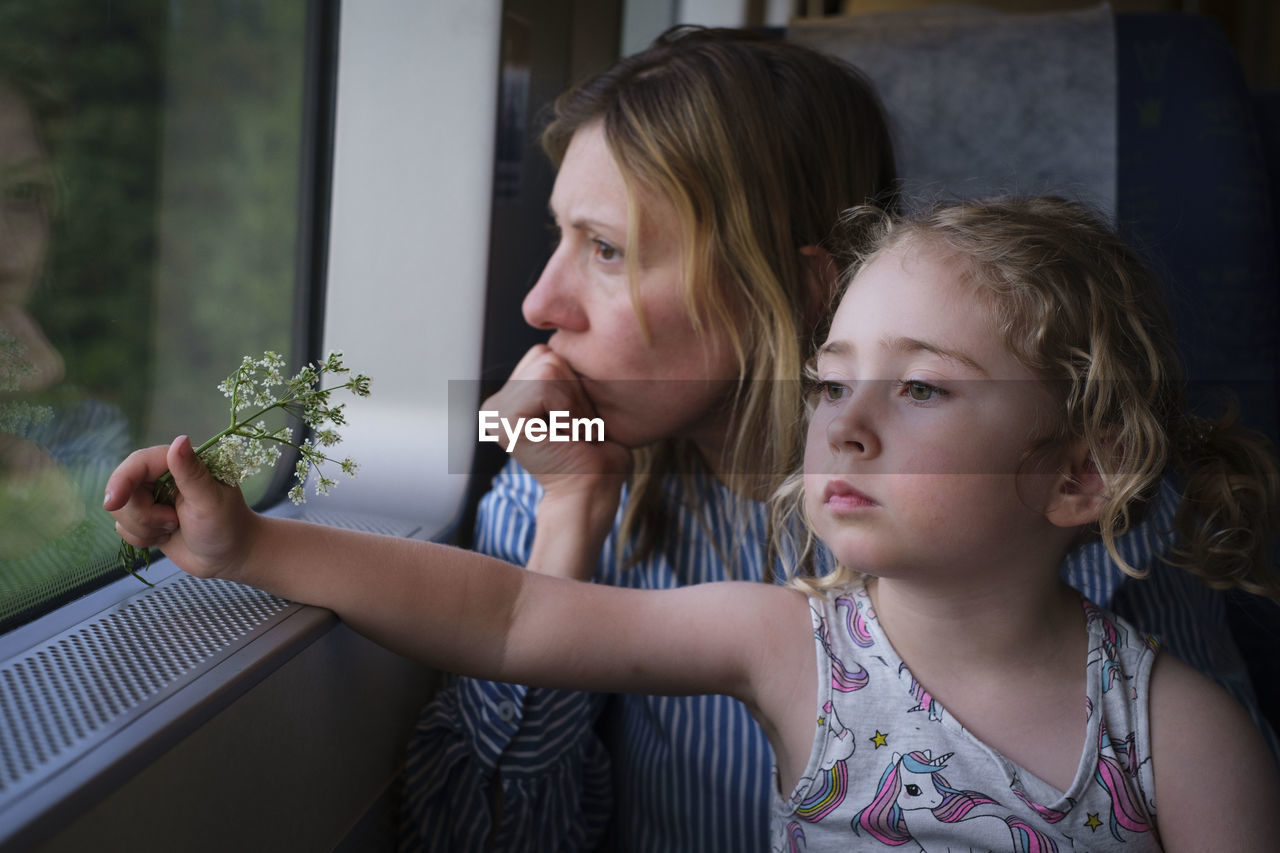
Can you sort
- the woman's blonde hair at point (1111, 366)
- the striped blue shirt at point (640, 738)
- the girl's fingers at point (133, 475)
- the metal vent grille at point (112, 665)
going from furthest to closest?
the striped blue shirt at point (640, 738) < the woman's blonde hair at point (1111, 366) < the girl's fingers at point (133, 475) < the metal vent grille at point (112, 665)

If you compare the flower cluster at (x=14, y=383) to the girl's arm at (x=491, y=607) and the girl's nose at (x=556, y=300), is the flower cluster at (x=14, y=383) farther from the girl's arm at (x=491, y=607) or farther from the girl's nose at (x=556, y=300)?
the girl's nose at (x=556, y=300)

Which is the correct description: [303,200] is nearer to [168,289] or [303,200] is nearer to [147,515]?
[168,289]

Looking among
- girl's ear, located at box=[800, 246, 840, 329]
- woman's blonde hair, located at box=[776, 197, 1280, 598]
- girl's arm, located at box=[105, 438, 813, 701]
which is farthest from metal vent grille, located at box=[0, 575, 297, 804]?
girl's ear, located at box=[800, 246, 840, 329]

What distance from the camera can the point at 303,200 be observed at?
1.27 meters

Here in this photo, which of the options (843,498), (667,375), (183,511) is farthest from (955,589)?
(183,511)

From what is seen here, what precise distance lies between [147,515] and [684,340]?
22.4 inches

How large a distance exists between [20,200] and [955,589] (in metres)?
0.81

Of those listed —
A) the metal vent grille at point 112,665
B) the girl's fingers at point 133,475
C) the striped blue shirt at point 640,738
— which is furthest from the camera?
the striped blue shirt at point 640,738

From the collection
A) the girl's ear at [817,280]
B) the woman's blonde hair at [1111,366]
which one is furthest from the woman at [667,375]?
the woman's blonde hair at [1111,366]

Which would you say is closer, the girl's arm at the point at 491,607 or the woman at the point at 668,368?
the girl's arm at the point at 491,607

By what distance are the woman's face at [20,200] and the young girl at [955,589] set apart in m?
0.20

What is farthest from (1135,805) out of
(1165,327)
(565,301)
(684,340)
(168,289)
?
(168,289)

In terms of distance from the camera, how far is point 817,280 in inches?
43.8

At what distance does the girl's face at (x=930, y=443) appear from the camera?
771 millimetres
